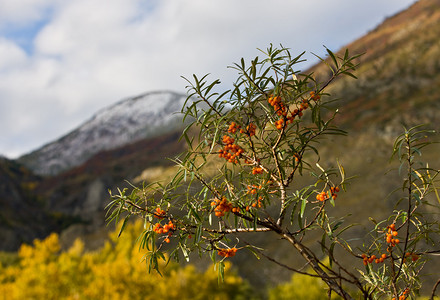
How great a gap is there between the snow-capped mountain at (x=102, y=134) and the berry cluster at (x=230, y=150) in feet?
158

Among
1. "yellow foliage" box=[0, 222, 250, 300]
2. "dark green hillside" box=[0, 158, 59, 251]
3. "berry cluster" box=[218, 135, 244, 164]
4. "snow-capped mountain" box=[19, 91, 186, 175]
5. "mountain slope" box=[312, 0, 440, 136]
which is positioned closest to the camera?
"berry cluster" box=[218, 135, 244, 164]

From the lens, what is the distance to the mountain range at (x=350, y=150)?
51.3 feet

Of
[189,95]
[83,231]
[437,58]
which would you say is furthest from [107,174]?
[189,95]

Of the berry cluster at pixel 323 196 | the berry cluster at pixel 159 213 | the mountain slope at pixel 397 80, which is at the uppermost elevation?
the berry cluster at pixel 159 213

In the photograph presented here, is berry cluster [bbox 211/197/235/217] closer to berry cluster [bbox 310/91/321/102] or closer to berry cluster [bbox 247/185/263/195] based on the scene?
berry cluster [bbox 247/185/263/195]

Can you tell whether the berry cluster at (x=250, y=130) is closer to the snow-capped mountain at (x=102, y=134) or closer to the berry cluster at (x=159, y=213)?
the berry cluster at (x=159, y=213)

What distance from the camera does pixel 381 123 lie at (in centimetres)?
2062

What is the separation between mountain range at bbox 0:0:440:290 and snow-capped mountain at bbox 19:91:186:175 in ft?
1.06

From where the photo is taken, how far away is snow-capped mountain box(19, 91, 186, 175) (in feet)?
175

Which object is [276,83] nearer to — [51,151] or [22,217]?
[22,217]

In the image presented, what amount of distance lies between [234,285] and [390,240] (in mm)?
7522

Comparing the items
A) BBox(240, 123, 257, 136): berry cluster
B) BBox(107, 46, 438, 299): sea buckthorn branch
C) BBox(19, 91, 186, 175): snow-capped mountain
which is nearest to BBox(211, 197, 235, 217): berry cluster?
BBox(107, 46, 438, 299): sea buckthorn branch

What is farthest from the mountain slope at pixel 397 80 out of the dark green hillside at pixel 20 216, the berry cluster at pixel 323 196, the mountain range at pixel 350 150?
the dark green hillside at pixel 20 216

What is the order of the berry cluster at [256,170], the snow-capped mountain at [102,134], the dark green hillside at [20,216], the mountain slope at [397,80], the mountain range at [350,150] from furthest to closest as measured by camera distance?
1. the snow-capped mountain at [102,134]
2. the dark green hillside at [20,216]
3. the mountain slope at [397,80]
4. the mountain range at [350,150]
5. the berry cluster at [256,170]
